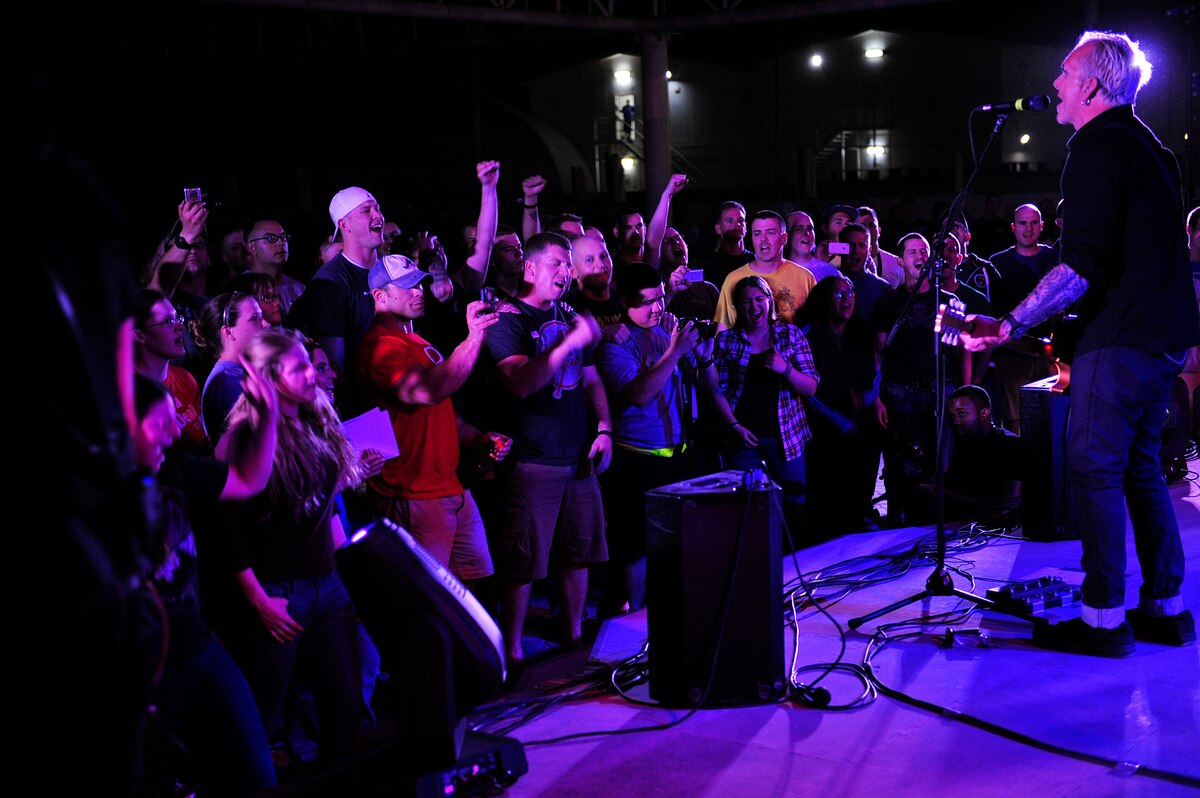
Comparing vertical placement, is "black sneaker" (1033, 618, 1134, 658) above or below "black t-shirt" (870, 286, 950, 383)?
below

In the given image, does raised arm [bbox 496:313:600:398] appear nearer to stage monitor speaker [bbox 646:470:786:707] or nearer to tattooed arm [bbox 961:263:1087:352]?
stage monitor speaker [bbox 646:470:786:707]

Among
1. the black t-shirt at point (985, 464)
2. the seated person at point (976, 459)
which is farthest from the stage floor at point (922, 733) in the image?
the black t-shirt at point (985, 464)

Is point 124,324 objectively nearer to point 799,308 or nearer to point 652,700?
point 652,700

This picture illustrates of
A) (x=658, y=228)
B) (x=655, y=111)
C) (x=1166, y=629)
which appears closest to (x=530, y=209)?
(x=658, y=228)

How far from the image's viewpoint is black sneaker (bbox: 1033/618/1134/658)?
13.1 feet

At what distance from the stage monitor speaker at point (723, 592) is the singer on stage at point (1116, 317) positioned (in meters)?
1.15

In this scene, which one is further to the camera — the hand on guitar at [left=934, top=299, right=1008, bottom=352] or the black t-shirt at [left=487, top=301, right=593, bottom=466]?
the black t-shirt at [left=487, top=301, right=593, bottom=466]

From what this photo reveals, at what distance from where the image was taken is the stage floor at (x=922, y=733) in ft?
10.3

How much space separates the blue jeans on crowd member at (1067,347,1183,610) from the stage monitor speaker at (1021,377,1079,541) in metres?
1.68

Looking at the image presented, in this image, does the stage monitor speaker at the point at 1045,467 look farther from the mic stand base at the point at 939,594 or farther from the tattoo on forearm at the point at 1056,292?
the tattoo on forearm at the point at 1056,292

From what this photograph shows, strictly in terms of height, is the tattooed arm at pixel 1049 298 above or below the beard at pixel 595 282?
below

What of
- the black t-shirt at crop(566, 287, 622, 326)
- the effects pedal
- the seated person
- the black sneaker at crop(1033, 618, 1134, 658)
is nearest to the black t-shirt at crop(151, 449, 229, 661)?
the black t-shirt at crop(566, 287, 622, 326)

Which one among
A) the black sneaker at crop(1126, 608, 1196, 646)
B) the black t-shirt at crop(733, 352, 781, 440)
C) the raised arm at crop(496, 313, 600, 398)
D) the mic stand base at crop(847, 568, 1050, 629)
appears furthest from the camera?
the black t-shirt at crop(733, 352, 781, 440)

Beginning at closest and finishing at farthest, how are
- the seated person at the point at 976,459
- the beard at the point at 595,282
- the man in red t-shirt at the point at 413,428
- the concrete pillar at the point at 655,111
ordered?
the man in red t-shirt at the point at 413,428, the beard at the point at 595,282, the seated person at the point at 976,459, the concrete pillar at the point at 655,111
